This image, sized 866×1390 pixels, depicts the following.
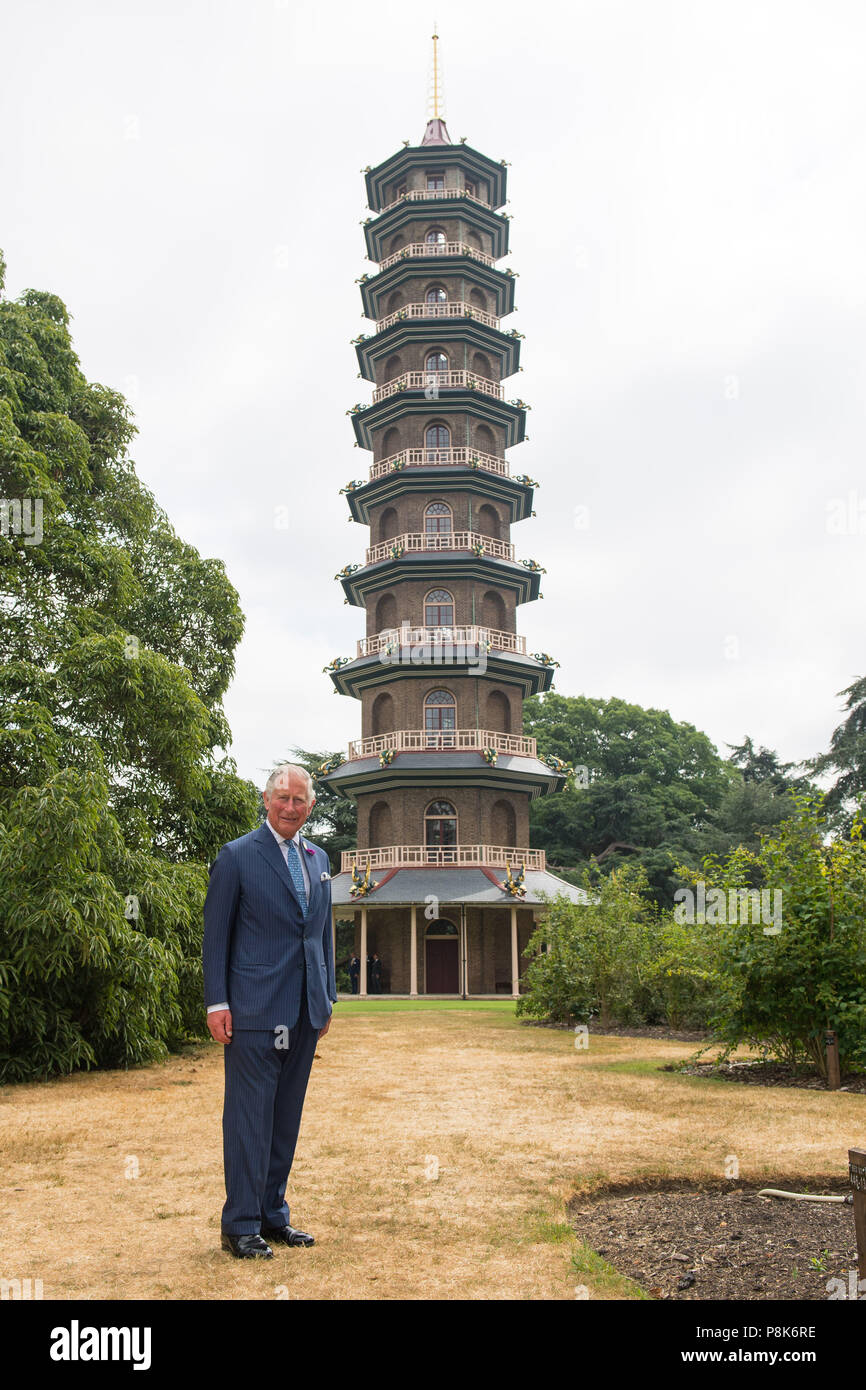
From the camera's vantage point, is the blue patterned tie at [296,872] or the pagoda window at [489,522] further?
the pagoda window at [489,522]

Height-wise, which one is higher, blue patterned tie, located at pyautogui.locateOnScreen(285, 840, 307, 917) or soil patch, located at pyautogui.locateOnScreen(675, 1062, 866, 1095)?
blue patterned tie, located at pyautogui.locateOnScreen(285, 840, 307, 917)

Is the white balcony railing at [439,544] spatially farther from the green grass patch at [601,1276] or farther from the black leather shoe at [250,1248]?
the green grass patch at [601,1276]

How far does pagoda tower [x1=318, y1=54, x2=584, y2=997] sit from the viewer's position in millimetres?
29234

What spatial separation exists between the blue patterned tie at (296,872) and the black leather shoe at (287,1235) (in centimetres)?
131

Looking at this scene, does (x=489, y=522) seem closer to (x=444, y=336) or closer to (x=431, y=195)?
(x=444, y=336)

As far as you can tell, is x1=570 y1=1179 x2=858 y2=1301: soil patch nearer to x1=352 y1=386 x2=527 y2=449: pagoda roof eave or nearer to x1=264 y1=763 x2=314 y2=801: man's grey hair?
x1=264 y1=763 x2=314 y2=801: man's grey hair

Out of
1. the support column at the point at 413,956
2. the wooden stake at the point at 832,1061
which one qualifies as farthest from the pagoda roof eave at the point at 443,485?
the wooden stake at the point at 832,1061

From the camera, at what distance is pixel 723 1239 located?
4211mm

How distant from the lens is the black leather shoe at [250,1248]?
12.8 feet

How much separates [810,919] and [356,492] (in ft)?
86.0

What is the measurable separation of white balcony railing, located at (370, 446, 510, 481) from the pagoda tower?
0.06 metres

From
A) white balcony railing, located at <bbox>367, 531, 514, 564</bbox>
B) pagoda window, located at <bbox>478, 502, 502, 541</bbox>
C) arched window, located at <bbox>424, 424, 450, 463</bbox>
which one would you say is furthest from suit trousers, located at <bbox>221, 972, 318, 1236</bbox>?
arched window, located at <bbox>424, 424, 450, 463</bbox>

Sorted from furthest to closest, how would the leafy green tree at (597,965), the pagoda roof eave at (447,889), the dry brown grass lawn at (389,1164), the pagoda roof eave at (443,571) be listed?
the pagoda roof eave at (443,571), the pagoda roof eave at (447,889), the leafy green tree at (597,965), the dry brown grass lawn at (389,1164)
